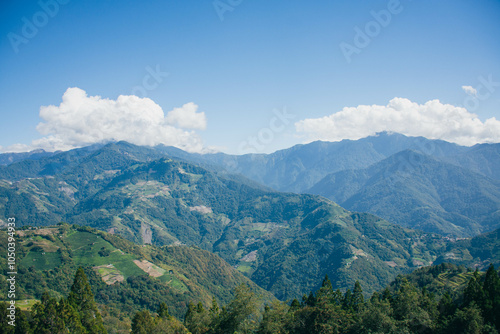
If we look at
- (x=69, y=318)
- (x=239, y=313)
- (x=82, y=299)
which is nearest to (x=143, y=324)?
(x=82, y=299)

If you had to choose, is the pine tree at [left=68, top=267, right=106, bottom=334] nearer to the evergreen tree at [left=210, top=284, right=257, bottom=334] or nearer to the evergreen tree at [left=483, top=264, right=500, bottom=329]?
the evergreen tree at [left=210, top=284, right=257, bottom=334]

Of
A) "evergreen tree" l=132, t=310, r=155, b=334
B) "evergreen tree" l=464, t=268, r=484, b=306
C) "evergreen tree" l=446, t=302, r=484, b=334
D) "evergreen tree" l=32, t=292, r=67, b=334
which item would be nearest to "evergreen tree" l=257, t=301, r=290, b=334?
"evergreen tree" l=132, t=310, r=155, b=334

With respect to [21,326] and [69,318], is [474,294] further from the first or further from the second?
[21,326]

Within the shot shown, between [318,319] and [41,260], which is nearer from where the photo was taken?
[318,319]

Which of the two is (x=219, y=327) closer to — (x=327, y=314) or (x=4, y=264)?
(x=327, y=314)

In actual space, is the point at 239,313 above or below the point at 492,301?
above

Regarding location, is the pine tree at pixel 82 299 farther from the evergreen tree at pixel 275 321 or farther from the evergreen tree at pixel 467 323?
the evergreen tree at pixel 467 323

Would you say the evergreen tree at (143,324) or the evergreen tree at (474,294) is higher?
the evergreen tree at (474,294)

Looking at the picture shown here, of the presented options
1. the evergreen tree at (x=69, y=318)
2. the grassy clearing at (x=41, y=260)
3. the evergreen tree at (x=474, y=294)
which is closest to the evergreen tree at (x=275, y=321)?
the evergreen tree at (x=69, y=318)

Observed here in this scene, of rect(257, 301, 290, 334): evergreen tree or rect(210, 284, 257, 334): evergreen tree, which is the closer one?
rect(257, 301, 290, 334): evergreen tree

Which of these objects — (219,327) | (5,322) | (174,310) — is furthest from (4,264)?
(219,327)

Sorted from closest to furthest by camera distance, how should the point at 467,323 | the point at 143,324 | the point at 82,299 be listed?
the point at 467,323 → the point at 143,324 → the point at 82,299

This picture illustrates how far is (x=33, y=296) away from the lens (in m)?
151

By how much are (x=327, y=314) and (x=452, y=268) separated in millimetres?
172030
